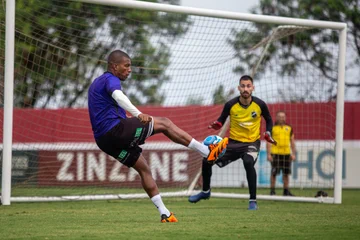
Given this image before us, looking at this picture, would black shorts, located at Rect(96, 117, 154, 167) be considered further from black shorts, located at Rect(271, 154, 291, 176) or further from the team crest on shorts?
black shorts, located at Rect(271, 154, 291, 176)

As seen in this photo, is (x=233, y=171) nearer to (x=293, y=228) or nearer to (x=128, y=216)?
(x=128, y=216)

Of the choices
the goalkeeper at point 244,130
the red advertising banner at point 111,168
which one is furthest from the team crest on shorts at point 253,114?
the red advertising banner at point 111,168

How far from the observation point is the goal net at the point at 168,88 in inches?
607

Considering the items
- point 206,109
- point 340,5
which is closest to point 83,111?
point 206,109

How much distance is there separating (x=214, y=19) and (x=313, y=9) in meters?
12.3

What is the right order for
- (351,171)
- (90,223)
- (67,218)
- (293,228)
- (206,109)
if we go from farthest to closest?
(351,171) → (206,109) → (67,218) → (90,223) → (293,228)

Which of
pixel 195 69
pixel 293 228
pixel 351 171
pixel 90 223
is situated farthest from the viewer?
pixel 351 171

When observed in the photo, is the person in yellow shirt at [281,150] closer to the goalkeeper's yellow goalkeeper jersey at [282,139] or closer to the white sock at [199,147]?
the goalkeeper's yellow goalkeeper jersey at [282,139]

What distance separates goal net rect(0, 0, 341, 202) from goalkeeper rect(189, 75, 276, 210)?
2.04 meters

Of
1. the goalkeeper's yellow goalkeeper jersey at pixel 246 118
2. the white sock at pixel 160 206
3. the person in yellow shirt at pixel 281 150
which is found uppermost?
the goalkeeper's yellow goalkeeper jersey at pixel 246 118

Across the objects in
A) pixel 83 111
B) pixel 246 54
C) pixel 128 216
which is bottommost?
pixel 128 216

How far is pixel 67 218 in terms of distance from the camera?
1034cm

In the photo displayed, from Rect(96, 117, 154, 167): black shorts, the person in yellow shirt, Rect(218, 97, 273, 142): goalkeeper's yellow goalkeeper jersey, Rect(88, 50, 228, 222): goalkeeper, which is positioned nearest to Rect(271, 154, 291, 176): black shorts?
the person in yellow shirt

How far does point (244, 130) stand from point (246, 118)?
0.19 meters
